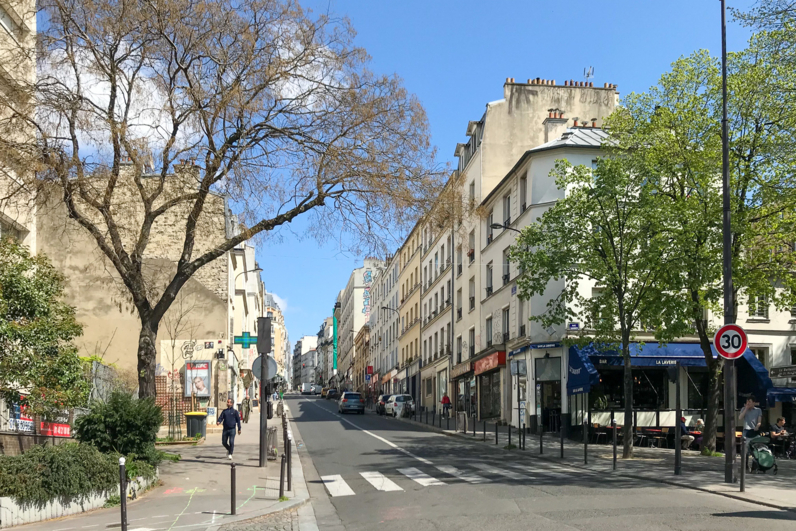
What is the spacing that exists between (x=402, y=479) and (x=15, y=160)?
928 centimetres

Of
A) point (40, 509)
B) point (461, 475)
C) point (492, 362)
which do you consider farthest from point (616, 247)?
point (40, 509)

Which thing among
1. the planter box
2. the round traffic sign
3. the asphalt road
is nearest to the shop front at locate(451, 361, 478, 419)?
the asphalt road

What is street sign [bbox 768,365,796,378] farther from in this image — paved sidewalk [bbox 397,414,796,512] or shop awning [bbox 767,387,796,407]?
paved sidewalk [bbox 397,414,796,512]

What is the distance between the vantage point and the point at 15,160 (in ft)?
48.4

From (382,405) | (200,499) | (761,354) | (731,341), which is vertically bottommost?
(382,405)

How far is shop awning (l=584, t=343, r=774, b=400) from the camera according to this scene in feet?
90.2

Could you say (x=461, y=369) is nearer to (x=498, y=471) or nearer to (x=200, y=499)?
(x=498, y=471)

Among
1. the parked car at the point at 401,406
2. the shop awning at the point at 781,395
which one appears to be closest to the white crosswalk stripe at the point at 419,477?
the shop awning at the point at 781,395

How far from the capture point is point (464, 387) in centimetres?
4269

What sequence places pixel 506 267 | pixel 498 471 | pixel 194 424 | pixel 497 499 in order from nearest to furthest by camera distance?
pixel 497 499, pixel 498 471, pixel 194 424, pixel 506 267

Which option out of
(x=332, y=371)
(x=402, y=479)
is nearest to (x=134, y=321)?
(x=402, y=479)

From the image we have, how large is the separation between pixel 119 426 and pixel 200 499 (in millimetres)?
2097

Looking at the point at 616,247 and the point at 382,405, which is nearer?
the point at 616,247

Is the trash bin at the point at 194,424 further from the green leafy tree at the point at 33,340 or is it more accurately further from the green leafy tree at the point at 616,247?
the green leafy tree at the point at 33,340
